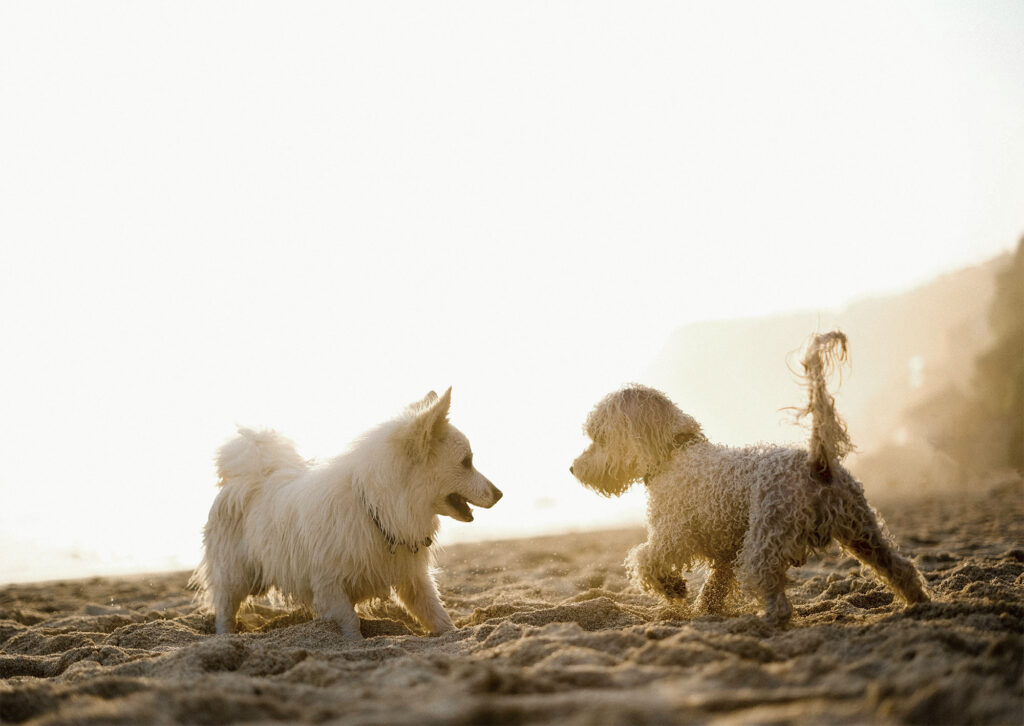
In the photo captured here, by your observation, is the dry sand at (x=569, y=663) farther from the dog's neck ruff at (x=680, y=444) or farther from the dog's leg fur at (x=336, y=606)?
the dog's neck ruff at (x=680, y=444)

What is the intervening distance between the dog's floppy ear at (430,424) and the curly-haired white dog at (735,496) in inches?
42.6

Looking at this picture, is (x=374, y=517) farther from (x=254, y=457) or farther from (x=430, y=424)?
(x=254, y=457)

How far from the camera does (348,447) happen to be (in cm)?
656

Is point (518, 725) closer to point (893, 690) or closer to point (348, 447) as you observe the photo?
point (893, 690)

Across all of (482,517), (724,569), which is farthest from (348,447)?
(482,517)

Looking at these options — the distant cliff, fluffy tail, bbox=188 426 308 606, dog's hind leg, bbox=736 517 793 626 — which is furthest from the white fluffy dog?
the distant cliff

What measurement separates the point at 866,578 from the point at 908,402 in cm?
3441

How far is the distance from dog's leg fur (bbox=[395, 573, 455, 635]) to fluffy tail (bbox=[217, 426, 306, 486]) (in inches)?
62.6

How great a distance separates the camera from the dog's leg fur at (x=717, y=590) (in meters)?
5.83

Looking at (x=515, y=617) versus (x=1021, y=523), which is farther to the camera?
(x=1021, y=523)

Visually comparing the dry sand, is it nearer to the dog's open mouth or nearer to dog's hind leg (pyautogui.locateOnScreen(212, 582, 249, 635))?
dog's hind leg (pyautogui.locateOnScreen(212, 582, 249, 635))

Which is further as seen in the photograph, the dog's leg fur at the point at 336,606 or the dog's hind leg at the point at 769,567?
the dog's leg fur at the point at 336,606

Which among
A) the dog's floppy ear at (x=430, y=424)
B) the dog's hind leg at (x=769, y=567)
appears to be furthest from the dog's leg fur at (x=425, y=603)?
the dog's hind leg at (x=769, y=567)

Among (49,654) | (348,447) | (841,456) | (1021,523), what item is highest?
(348,447)
